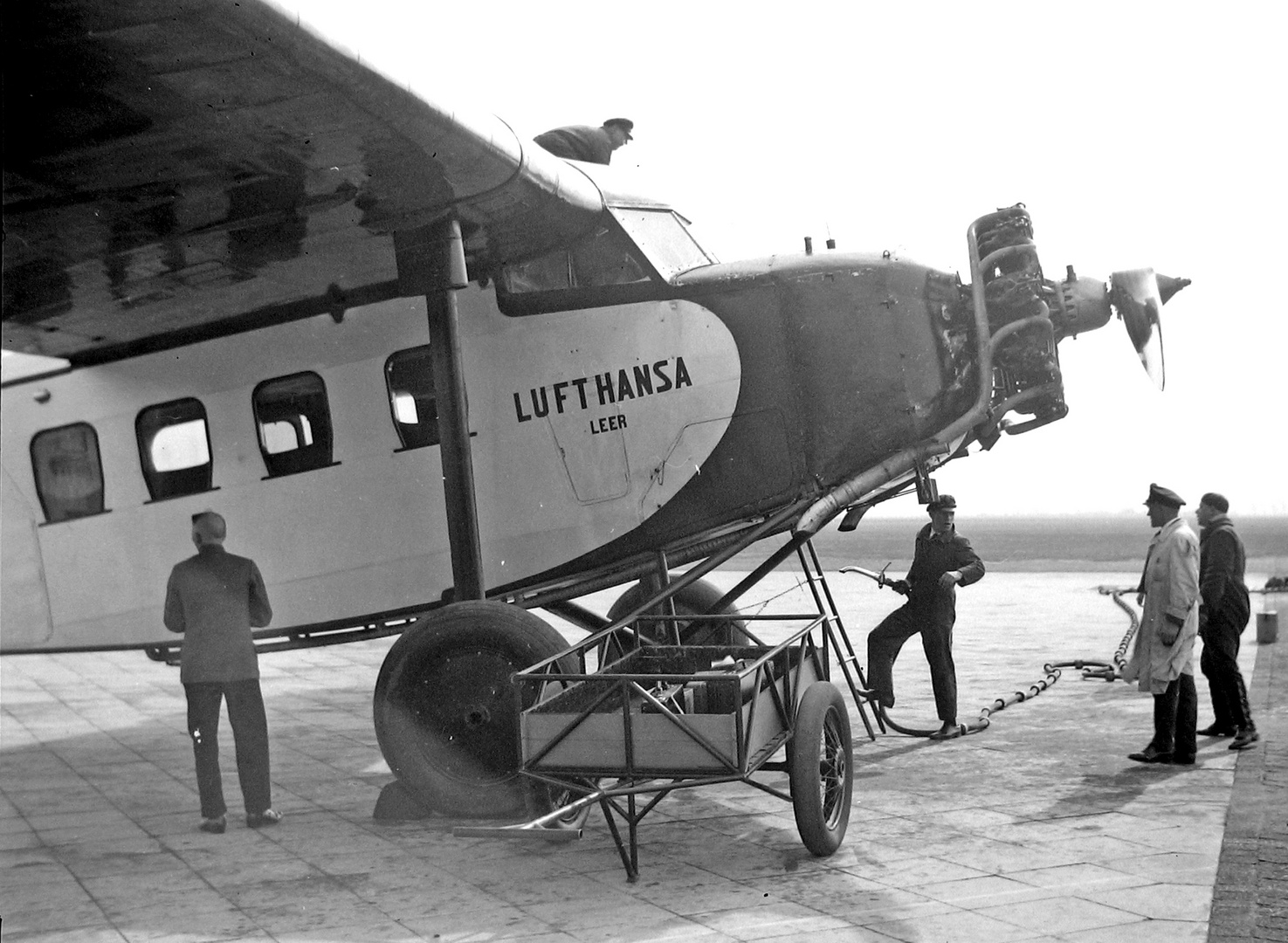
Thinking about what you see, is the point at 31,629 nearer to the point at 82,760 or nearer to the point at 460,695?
the point at 82,760

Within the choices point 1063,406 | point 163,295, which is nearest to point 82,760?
point 163,295

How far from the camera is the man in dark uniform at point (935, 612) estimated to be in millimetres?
10695

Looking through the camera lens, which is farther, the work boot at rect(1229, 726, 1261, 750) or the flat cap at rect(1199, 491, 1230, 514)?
the flat cap at rect(1199, 491, 1230, 514)

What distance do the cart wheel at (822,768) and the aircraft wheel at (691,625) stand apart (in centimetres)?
101

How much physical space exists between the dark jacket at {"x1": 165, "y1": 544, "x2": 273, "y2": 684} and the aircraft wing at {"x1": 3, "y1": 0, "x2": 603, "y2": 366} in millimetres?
2113

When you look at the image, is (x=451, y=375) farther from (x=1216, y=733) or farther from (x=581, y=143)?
(x=1216, y=733)

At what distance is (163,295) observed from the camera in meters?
9.30

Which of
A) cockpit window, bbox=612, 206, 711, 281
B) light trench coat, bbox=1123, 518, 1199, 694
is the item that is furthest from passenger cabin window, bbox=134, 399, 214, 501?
→ light trench coat, bbox=1123, 518, 1199, 694

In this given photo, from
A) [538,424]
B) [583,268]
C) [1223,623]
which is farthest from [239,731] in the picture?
[1223,623]

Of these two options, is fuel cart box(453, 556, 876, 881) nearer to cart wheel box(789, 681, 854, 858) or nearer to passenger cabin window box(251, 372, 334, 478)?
cart wheel box(789, 681, 854, 858)

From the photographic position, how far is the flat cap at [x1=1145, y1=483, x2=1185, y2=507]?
396 inches

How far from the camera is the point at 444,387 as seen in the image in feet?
27.2

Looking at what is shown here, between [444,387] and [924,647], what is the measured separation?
191 inches

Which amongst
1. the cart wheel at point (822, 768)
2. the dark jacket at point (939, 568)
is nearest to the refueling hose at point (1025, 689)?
the dark jacket at point (939, 568)
